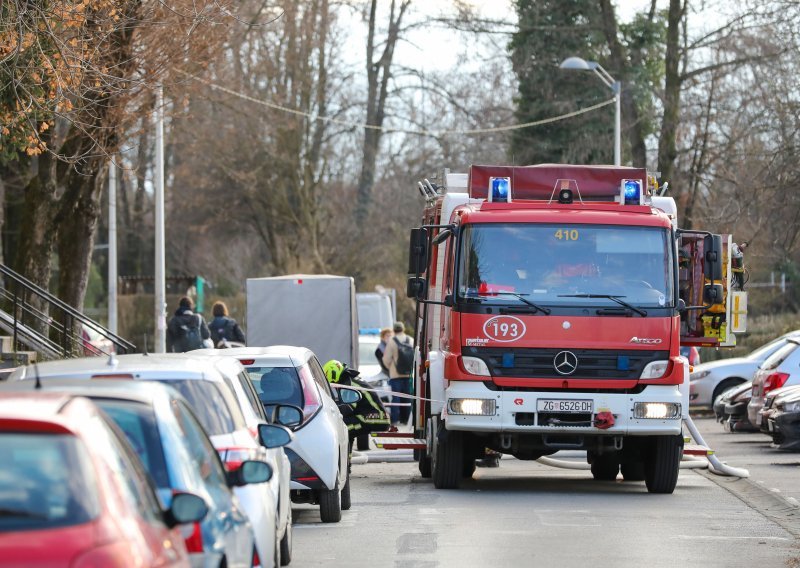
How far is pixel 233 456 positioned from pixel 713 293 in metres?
8.04

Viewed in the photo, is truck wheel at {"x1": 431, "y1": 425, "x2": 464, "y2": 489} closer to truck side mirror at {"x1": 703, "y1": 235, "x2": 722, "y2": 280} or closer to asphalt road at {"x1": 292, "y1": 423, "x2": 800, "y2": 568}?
asphalt road at {"x1": 292, "y1": 423, "x2": 800, "y2": 568}

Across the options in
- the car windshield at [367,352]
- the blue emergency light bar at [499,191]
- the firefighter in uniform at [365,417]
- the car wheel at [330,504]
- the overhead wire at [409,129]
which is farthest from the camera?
the overhead wire at [409,129]

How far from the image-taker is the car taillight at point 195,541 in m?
6.39

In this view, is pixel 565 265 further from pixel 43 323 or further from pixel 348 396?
pixel 43 323

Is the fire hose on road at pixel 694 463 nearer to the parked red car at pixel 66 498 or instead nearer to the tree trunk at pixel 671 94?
the parked red car at pixel 66 498

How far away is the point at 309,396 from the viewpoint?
12445 millimetres

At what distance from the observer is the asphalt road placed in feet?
35.8

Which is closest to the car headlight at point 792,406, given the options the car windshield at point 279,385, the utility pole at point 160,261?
the car windshield at point 279,385

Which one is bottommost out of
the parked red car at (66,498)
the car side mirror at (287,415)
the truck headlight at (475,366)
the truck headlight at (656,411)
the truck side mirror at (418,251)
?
the truck headlight at (656,411)

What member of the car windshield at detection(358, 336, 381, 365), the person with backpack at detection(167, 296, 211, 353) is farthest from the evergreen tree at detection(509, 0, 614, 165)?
the person with backpack at detection(167, 296, 211, 353)

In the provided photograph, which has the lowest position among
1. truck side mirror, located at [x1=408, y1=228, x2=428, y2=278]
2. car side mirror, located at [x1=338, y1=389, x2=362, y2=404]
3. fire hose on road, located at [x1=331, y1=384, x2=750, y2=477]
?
fire hose on road, located at [x1=331, y1=384, x2=750, y2=477]

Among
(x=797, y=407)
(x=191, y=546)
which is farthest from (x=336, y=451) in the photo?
(x=797, y=407)

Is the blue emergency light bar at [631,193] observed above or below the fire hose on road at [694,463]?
above

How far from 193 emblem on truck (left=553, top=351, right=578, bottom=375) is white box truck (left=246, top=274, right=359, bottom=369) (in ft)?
38.9
